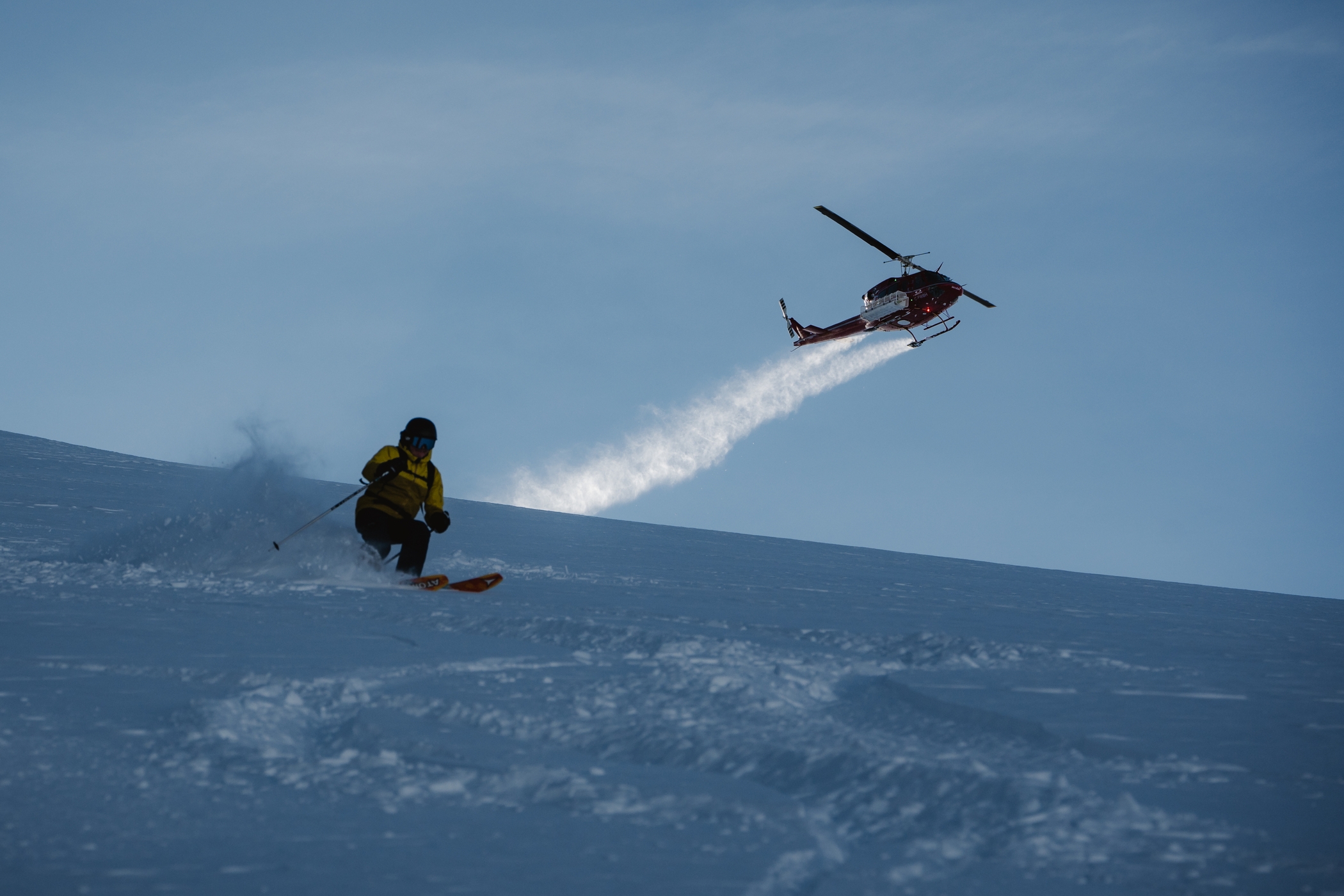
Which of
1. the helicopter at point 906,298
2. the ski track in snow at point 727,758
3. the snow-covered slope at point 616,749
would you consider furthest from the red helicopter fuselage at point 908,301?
the ski track in snow at point 727,758

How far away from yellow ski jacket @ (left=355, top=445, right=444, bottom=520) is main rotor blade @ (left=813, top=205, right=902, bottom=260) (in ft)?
54.7

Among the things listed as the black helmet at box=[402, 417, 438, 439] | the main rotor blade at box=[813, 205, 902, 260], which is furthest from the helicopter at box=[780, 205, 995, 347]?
the black helmet at box=[402, 417, 438, 439]

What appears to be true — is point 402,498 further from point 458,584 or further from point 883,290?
point 883,290

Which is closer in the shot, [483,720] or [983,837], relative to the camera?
[983,837]

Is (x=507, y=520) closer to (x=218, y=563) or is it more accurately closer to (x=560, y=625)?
(x=218, y=563)

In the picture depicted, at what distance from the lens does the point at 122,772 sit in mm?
3117

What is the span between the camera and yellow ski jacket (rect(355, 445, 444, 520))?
29.8 ft

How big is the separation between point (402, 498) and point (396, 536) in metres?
0.43

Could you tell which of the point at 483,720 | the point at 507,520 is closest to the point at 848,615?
the point at 483,720

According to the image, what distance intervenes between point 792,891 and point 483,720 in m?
1.94

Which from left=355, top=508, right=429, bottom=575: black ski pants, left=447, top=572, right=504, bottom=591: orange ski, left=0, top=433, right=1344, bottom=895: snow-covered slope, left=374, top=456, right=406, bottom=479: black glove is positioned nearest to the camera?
left=0, top=433, right=1344, bottom=895: snow-covered slope

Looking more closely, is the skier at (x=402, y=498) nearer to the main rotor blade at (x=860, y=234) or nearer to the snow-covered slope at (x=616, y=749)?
the snow-covered slope at (x=616, y=749)

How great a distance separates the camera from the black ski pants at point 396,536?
9148 mm

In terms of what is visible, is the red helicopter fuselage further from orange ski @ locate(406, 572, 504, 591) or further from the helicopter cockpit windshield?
orange ski @ locate(406, 572, 504, 591)
